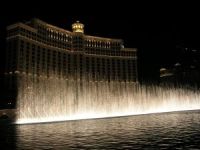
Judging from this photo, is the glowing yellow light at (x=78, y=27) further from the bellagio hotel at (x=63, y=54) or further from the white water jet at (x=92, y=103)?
the white water jet at (x=92, y=103)

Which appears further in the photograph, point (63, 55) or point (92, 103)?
point (63, 55)

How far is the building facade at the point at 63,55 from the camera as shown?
103 metres

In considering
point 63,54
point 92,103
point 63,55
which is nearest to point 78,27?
point 63,54

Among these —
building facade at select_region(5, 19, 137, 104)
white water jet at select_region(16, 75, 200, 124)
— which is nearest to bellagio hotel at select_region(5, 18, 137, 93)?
building facade at select_region(5, 19, 137, 104)

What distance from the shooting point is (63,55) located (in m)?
127

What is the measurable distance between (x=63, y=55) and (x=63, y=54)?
1.63ft

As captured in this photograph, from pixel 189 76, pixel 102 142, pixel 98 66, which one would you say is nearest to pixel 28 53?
pixel 98 66

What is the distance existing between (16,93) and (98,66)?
179 ft

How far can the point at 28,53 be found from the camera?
4168 inches

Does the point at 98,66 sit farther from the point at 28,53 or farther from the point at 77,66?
the point at 28,53

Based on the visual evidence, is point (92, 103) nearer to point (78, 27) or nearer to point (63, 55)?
point (63, 55)

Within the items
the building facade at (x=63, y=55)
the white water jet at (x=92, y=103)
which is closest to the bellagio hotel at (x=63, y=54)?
the building facade at (x=63, y=55)

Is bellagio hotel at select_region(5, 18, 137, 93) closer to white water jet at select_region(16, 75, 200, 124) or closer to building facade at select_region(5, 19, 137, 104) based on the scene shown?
building facade at select_region(5, 19, 137, 104)

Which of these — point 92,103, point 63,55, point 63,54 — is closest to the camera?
point 92,103
